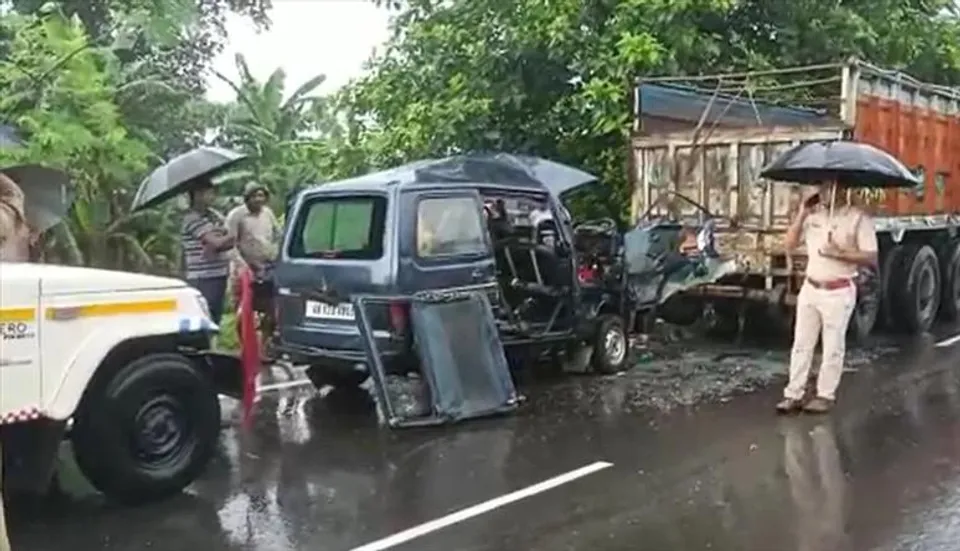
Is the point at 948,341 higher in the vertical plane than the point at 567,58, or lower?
lower

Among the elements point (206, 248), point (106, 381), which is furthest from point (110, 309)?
point (206, 248)

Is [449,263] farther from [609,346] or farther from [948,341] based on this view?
[948,341]

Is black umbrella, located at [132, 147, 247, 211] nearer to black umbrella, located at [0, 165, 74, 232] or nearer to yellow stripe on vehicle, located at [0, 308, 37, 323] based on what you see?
black umbrella, located at [0, 165, 74, 232]

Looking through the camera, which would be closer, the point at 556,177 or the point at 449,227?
the point at 449,227

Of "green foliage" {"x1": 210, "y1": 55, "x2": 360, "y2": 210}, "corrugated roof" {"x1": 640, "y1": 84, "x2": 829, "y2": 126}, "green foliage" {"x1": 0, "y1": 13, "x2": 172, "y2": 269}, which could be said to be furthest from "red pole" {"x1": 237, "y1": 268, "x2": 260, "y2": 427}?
"green foliage" {"x1": 210, "y1": 55, "x2": 360, "y2": 210}

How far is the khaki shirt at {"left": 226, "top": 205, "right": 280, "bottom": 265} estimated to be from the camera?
34.3ft

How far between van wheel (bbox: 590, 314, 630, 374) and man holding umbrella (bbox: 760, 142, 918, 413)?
6.27 feet

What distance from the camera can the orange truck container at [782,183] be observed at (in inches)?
453

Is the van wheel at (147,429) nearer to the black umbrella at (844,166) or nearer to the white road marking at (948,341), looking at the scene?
the black umbrella at (844,166)

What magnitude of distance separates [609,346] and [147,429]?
4.90 m

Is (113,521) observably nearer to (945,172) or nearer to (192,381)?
(192,381)

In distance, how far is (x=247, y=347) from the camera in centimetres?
737

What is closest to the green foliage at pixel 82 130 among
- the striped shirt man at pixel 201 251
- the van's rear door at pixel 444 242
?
the striped shirt man at pixel 201 251

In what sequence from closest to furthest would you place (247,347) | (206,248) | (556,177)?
(247,347), (206,248), (556,177)
